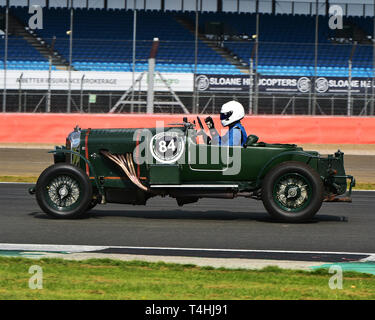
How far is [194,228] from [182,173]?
32.1 inches

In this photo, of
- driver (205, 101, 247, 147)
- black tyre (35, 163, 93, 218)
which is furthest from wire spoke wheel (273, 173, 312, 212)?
black tyre (35, 163, 93, 218)

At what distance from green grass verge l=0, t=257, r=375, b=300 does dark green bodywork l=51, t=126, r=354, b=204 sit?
3183 millimetres

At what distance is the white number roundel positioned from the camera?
1025cm

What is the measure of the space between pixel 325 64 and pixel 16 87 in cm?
1391

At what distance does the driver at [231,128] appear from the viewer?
1038 cm

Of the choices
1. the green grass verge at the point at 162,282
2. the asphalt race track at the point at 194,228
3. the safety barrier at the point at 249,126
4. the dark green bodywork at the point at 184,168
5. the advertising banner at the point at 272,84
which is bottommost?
the green grass verge at the point at 162,282

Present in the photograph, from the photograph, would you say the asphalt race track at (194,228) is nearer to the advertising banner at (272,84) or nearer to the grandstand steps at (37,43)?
the advertising banner at (272,84)

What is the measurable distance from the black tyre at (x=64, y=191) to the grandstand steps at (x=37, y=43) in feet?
75.6

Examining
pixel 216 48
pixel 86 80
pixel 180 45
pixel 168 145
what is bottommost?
pixel 168 145

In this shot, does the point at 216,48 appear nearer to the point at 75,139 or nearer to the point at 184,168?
the point at 75,139

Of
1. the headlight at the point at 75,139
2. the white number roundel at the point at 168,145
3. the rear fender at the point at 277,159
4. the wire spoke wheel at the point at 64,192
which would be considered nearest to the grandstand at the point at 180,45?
the headlight at the point at 75,139

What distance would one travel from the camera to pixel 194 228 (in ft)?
32.5

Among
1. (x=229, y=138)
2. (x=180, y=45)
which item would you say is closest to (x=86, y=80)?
(x=180, y=45)
